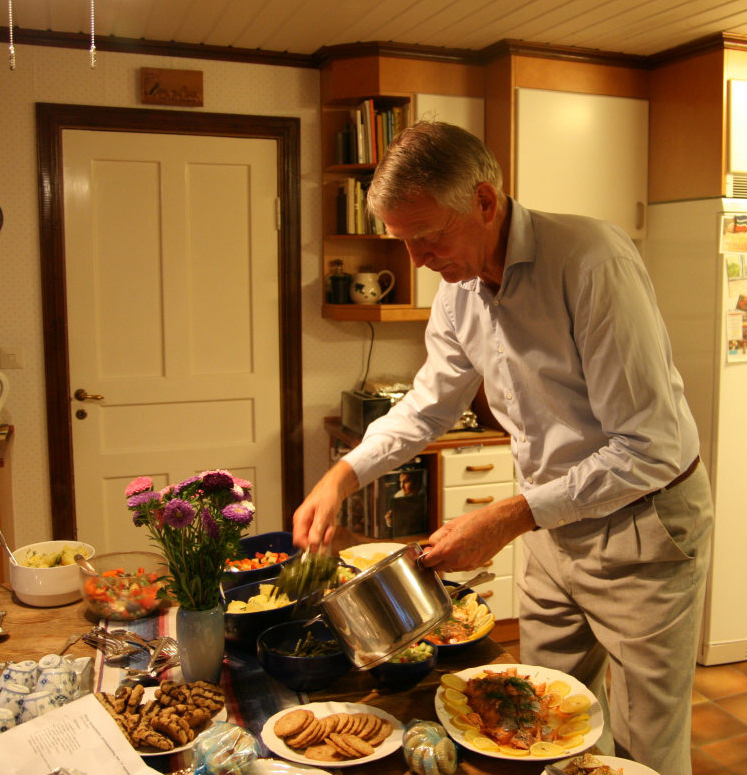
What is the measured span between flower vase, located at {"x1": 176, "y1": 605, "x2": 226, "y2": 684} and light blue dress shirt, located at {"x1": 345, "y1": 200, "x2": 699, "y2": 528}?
0.48 metres

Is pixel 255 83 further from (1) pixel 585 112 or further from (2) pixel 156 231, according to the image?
(1) pixel 585 112

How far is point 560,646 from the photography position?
183 centimetres

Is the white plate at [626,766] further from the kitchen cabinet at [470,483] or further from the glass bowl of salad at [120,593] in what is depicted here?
the kitchen cabinet at [470,483]

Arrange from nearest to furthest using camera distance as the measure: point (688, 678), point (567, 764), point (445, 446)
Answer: point (567, 764) < point (688, 678) < point (445, 446)

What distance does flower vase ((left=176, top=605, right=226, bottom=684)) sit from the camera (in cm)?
143

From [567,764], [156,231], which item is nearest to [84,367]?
[156,231]

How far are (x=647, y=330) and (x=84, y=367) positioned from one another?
2709 millimetres

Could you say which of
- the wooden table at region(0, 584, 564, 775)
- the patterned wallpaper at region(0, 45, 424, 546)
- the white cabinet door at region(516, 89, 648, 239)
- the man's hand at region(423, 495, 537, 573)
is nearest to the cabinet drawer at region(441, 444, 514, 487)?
the patterned wallpaper at region(0, 45, 424, 546)

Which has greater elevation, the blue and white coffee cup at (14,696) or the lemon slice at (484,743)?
the blue and white coffee cup at (14,696)

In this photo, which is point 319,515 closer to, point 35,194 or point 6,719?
point 6,719

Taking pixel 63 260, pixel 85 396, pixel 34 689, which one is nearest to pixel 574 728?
pixel 34 689

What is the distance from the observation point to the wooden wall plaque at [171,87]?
352 cm

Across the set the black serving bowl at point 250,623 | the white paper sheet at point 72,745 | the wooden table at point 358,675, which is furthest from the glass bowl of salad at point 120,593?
the white paper sheet at point 72,745

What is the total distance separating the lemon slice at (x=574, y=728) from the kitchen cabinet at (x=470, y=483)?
2.22 meters
